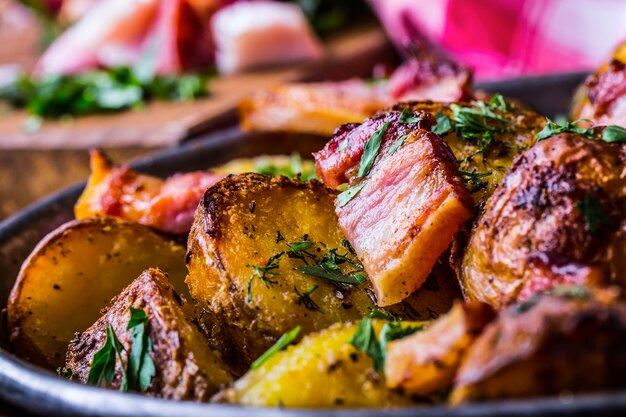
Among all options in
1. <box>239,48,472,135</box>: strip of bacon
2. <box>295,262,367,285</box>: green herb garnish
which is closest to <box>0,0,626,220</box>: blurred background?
<box>239,48,472,135</box>: strip of bacon

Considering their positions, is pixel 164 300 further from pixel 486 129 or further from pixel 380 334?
pixel 486 129

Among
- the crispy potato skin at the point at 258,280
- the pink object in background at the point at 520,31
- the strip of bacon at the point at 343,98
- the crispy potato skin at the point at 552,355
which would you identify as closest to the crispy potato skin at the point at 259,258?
the crispy potato skin at the point at 258,280

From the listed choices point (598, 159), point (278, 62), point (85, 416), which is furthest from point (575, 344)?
point (278, 62)

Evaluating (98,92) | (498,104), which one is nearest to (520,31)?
(98,92)

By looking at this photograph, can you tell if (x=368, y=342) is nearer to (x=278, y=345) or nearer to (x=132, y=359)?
(x=278, y=345)

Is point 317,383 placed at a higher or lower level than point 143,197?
higher

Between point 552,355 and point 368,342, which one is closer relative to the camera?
point 552,355

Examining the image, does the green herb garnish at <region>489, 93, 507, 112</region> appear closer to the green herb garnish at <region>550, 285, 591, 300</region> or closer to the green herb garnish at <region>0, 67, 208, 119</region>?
the green herb garnish at <region>550, 285, 591, 300</region>
